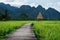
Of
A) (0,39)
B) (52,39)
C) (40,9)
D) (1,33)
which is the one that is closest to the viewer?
(52,39)

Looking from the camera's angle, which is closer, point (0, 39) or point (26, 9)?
point (0, 39)

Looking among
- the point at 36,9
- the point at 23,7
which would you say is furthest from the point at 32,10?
the point at 23,7

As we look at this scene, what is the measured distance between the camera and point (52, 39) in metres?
9.79

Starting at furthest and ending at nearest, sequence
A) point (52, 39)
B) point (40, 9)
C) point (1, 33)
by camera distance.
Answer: point (40, 9)
point (1, 33)
point (52, 39)

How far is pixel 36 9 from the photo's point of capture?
16388 centimetres

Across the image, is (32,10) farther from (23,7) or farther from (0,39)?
(0,39)

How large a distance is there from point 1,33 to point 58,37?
20.4 feet

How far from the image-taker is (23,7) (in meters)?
179

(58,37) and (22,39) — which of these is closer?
(58,37)

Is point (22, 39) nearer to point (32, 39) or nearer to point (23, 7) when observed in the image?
point (32, 39)

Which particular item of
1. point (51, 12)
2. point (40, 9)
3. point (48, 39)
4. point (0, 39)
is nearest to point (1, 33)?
point (0, 39)

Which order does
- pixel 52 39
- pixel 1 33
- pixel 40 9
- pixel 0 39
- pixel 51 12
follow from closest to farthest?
pixel 52 39 → pixel 0 39 → pixel 1 33 → pixel 40 9 → pixel 51 12

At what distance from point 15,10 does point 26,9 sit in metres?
9.06

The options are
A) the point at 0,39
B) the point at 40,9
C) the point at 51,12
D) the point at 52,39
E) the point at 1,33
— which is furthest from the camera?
the point at 51,12
